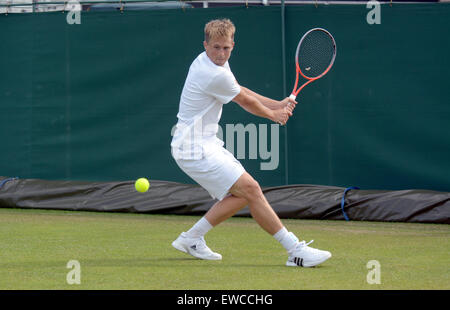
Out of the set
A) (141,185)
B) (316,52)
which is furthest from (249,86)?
(316,52)

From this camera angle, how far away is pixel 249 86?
866 cm

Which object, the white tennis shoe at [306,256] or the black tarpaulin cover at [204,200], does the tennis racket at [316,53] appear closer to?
the white tennis shoe at [306,256]

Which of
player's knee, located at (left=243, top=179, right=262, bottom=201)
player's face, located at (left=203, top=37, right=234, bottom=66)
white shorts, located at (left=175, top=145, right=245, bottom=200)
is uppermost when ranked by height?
player's face, located at (left=203, top=37, right=234, bottom=66)

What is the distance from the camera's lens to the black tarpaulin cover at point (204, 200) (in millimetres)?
7789

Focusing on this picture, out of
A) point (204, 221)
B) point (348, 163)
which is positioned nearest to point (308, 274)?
point (204, 221)

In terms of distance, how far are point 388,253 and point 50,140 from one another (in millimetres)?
4630

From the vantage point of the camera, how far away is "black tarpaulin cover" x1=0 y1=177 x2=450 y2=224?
7789 mm

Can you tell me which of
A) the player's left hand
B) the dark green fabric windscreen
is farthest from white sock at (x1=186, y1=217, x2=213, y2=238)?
the dark green fabric windscreen

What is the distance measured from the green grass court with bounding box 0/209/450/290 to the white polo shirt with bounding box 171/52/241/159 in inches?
30.1

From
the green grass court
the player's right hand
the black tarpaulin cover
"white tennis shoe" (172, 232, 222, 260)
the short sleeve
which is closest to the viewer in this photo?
the green grass court

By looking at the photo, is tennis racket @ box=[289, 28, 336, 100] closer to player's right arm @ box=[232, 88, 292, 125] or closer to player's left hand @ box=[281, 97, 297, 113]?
player's left hand @ box=[281, 97, 297, 113]

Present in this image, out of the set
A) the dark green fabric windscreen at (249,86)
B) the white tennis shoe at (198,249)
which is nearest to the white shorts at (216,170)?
the white tennis shoe at (198,249)

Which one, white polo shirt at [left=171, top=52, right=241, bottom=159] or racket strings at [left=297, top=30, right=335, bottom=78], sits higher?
racket strings at [left=297, top=30, right=335, bottom=78]

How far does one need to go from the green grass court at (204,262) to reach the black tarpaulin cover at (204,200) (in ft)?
0.49
